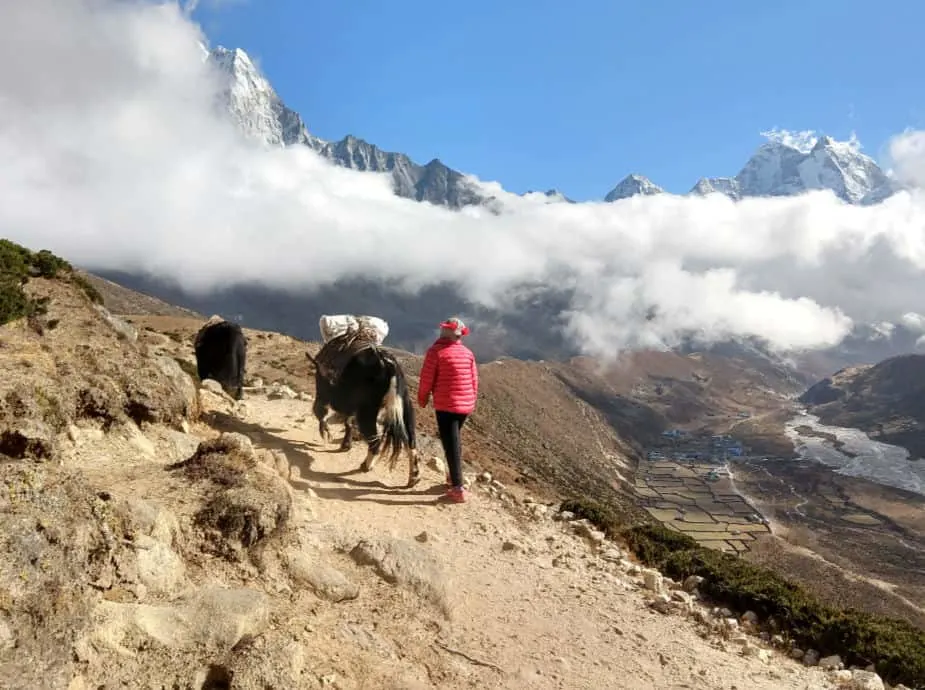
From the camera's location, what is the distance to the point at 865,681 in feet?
19.4

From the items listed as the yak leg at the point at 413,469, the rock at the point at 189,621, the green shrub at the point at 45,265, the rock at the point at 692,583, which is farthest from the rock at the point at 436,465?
the green shrub at the point at 45,265

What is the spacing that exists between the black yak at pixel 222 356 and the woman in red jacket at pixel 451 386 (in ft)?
19.5

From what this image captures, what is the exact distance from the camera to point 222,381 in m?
12.7

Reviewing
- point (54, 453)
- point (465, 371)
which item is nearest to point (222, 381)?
point (465, 371)

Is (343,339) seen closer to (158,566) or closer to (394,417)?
(394,417)

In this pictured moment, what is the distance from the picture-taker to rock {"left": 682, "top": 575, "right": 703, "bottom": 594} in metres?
7.77

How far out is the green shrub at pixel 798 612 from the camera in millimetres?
6762

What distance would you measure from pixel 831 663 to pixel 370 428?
250 inches

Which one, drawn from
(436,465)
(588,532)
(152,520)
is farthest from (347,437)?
(152,520)

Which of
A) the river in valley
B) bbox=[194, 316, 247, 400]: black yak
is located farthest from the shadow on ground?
the river in valley

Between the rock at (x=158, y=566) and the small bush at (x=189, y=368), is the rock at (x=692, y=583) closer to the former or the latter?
the rock at (x=158, y=566)

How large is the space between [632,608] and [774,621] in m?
2.01

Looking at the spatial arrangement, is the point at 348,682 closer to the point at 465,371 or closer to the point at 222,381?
the point at 465,371

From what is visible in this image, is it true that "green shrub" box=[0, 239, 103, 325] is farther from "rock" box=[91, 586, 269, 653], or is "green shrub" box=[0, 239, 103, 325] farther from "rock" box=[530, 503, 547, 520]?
"rock" box=[530, 503, 547, 520]
